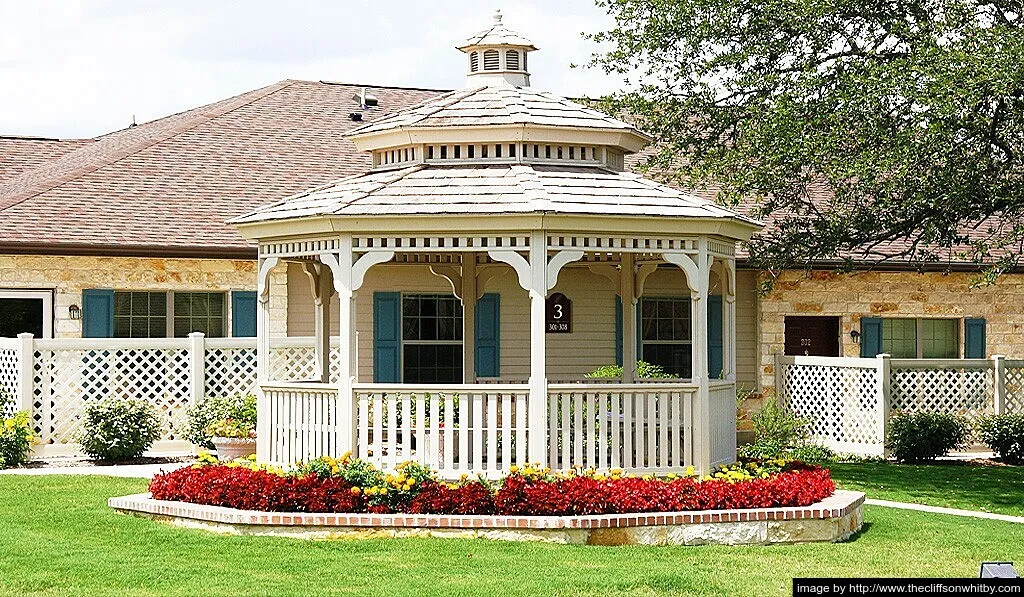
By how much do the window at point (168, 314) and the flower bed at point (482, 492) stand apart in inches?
267

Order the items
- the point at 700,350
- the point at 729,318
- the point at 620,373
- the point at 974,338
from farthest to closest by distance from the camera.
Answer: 1. the point at 974,338
2. the point at 620,373
3. the point at 729,318
4. the point at 700,350

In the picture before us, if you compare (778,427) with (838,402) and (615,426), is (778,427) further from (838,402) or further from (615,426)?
(615,426)

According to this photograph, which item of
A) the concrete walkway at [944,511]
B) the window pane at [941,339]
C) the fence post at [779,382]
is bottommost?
the concrete walkway at [944,511]

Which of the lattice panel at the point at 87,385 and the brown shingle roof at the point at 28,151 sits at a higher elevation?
the brown shingle roof at the point at 28,151

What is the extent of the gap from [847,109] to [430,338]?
685 cm

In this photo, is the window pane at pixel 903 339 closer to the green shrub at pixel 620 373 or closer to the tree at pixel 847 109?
the tree at pixel 847 109

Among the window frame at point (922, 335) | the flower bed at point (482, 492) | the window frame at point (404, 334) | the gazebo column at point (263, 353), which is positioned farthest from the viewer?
the window frame at point (922, 335)

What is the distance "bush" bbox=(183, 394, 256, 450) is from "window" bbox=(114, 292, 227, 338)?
1897 millimetres

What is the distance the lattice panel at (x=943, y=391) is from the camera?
19.1 meters

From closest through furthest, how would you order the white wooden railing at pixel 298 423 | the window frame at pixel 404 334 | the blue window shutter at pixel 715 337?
the white wooden railing at pixel 298 423 < the window frame at pixel 404 334 < the blue window shutter at pixel 715 337

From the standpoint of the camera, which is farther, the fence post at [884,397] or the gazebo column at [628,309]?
the fence post at [884,397]

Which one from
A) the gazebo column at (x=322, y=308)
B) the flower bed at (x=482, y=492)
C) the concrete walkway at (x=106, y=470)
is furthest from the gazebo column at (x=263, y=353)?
the concrete walkway at (x=106, y=470)

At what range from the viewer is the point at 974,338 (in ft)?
72.2

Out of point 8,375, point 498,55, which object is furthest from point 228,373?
point 498,55
